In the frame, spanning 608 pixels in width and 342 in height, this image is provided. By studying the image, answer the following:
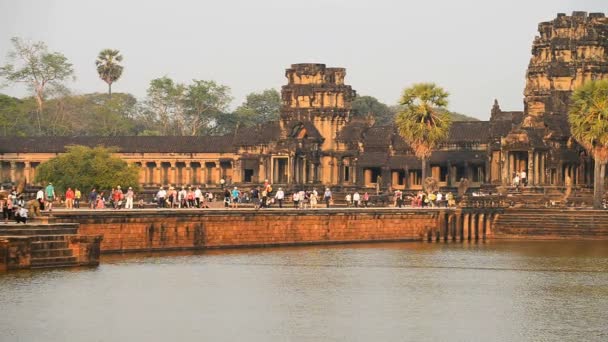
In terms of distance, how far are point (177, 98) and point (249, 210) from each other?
92885 millimetres

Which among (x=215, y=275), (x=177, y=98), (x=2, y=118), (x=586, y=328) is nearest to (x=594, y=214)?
(x=215, y=275)

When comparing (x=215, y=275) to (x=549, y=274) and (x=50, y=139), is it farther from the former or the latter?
(x=50, y=139)

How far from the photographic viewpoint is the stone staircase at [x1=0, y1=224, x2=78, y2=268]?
202 ft

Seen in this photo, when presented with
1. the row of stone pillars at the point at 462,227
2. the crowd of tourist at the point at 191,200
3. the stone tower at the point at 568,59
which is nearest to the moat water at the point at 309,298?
the crowd of tourist at the point at 191,200

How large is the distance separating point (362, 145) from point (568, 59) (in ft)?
63.8

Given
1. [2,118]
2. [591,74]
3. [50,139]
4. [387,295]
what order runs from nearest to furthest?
1. [387,295]
2. [591,74]
3. [50,139]
4. [2,118]

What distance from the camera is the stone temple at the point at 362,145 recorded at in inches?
4257

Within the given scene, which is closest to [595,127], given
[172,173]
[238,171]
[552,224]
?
[552,224]

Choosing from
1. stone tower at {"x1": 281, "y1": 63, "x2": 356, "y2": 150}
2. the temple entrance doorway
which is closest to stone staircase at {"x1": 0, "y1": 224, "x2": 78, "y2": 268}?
the temple entrance doorway

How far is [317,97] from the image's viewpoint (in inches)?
4875

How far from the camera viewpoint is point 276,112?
18900cm

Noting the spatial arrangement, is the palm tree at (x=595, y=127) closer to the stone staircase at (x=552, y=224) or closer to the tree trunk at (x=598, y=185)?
the tree trunk at (x=598, y=185)

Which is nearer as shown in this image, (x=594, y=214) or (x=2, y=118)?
(x=594, y=214)

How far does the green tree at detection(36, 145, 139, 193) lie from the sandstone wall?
24365 mm
